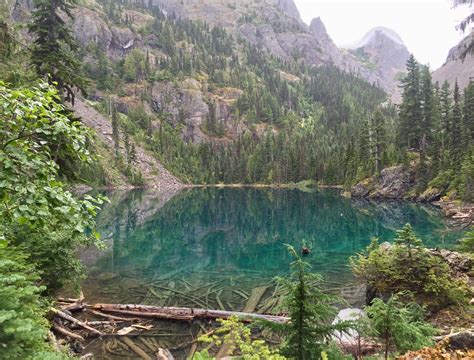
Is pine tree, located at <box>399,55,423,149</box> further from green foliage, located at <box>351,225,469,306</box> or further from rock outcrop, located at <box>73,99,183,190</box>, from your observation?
rock outcrop, located at <box>73,99,183,190</box>

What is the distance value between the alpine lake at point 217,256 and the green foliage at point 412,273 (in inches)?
122

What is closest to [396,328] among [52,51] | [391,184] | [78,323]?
[78,323]

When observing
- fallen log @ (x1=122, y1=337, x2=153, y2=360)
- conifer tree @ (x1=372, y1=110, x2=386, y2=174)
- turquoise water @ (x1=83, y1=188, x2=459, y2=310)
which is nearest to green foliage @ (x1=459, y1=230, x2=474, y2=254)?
turquoise water @ (x1=83, y1=188, x2=459, y2=310)

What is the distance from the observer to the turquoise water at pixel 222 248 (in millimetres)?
19797

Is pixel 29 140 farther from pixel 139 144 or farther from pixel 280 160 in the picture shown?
pixel 139 144

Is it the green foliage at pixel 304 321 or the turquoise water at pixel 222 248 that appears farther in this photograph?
the turquoise water at pixel 222 248

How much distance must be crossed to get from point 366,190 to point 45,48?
84684mm

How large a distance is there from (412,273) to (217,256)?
19438mm

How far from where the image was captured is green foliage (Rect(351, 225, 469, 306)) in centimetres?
1282

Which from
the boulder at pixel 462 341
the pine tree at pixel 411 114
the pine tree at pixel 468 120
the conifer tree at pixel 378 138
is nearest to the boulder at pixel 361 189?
the conifer tree at pixel 378 138

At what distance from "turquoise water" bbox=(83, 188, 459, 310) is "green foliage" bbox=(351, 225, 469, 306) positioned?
3.32 meters

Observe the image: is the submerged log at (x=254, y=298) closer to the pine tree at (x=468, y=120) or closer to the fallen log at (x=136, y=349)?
the fallen log at (x=136, y=349)

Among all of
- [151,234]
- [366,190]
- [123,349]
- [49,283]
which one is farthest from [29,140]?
[366,190]

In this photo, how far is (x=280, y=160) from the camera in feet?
497
